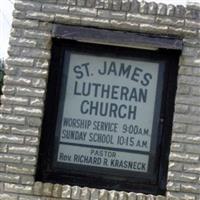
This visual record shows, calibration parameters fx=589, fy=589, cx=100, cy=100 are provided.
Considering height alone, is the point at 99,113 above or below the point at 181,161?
above

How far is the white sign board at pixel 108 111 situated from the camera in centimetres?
502

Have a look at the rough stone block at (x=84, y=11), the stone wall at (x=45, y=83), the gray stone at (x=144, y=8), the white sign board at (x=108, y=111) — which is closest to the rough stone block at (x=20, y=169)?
the stone wall at (x=45, y=83)

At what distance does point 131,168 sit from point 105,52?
40.5 inches

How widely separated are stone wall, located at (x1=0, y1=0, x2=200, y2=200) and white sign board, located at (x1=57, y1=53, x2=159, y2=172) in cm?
24

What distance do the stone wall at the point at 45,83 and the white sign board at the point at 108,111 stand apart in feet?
0.80

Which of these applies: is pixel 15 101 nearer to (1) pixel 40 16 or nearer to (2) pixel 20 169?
(2) pixel 20 169

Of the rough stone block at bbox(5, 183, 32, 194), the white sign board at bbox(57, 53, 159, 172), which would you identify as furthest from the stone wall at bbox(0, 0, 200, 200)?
the white sign board at bbox(57, 53, 159, 172)

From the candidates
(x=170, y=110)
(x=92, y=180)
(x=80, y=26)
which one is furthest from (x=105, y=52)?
(x=92, y=180)

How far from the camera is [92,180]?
16.3 feet

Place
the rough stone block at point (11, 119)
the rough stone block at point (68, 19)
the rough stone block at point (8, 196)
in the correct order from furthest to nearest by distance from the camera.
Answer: the rough stone block at point (68, 19)
the rough stone block at point (11, 119)
the rough stone block at point (8, 196)

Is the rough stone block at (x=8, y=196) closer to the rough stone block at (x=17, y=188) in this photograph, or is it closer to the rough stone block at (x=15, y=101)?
the rough stone block at (x=17, y=188)

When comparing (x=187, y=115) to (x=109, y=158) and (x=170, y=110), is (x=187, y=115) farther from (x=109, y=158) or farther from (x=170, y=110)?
(x=109, y=158)

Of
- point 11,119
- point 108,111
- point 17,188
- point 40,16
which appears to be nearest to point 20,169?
point 17,188

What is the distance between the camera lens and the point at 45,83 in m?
5.03
